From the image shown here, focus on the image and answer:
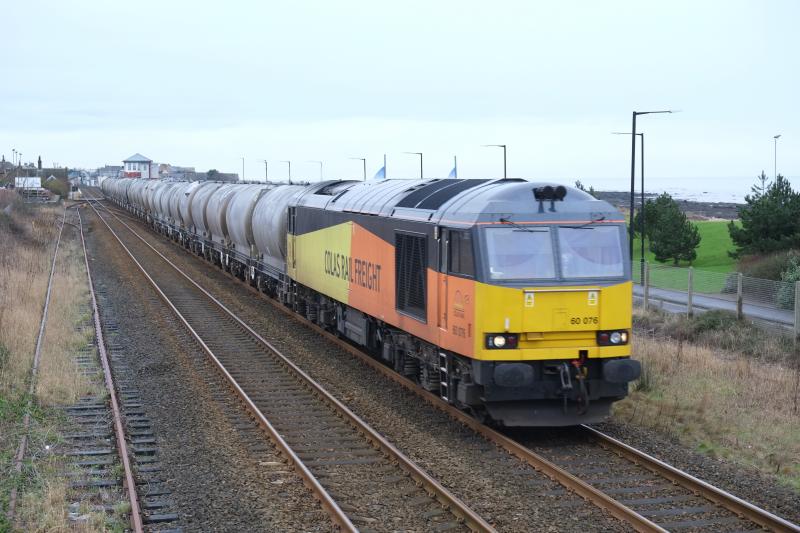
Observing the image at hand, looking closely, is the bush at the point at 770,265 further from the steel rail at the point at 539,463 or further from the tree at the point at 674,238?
the steel rail at the point at 539,463

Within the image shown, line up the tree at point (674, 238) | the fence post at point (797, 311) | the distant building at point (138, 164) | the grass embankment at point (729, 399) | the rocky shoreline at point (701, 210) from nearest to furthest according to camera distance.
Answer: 1. the grass embankment at point (729, 399)
2. the fence post at point (797, 311)
3. the tree at point (674, 238)
4. the rocky shoreline at point (701, 210)
5. the distant building at point (138, 164)

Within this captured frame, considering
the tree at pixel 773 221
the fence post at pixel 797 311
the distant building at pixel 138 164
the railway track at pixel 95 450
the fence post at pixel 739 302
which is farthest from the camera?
the distant building at pixel 138 164

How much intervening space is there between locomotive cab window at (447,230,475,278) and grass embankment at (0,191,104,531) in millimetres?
5607

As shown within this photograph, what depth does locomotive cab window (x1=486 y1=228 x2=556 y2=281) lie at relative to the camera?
40.2 ft

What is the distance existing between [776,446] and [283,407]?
24.7ft

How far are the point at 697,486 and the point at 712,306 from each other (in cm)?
1837

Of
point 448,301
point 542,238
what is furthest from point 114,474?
point 542,238

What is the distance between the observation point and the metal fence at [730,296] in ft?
80.4

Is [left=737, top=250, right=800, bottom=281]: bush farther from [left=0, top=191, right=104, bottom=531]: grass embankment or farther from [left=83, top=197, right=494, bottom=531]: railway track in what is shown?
[left=0, top=191, right=104, bottom=531]: grass embankment

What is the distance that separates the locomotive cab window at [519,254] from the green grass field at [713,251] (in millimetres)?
28609

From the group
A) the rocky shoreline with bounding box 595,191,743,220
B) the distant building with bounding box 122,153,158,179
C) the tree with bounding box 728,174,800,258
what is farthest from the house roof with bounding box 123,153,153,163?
the tree with bounding box 728,174,800,258

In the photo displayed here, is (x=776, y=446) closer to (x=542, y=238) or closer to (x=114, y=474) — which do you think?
(x=542, y=238)

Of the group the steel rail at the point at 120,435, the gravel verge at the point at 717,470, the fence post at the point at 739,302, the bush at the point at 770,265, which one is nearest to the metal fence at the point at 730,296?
the fence post at the point at 739,302

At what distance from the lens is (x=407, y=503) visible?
10.3m
